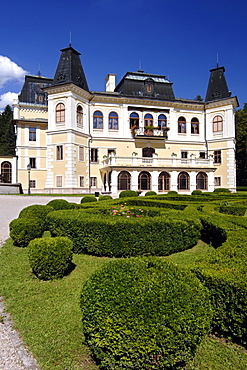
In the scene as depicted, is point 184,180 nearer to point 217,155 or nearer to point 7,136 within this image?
point 217,155

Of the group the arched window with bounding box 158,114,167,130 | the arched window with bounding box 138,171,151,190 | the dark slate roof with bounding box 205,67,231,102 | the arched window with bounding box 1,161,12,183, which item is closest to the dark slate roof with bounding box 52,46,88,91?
the arched window with bounding box 158,114,167,130

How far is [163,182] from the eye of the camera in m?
32.0

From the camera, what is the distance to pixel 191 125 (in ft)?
129

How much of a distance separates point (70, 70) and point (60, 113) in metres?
5.52

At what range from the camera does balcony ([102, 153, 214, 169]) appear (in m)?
30.5

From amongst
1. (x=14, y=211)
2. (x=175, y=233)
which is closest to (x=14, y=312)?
(x=175, y=233)

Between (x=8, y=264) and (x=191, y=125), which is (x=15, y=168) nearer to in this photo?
(x=191, y=125)

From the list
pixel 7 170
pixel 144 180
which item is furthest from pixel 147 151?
pixel 7 170

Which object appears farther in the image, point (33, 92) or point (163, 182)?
point (33, 92)

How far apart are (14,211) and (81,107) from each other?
21.2 meters

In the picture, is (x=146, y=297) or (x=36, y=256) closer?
(x=146, y=297)

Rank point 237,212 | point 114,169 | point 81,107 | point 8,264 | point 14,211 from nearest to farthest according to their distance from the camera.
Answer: point 8,264, point 237,212, point 14,211, point 114,169, point 81,107

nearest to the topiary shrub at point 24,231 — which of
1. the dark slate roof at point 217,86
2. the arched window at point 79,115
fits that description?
the arched window at point 79,115

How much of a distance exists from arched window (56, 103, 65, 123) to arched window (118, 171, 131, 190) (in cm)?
1012
